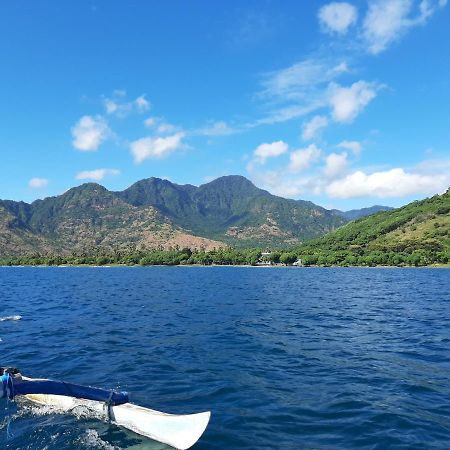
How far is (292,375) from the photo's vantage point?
27.9 meters

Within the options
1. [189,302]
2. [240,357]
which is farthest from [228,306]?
[240,357]

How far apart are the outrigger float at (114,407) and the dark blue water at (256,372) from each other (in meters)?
0.56

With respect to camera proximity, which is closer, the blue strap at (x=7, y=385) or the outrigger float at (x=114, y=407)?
the outrigger float at (x=114, y=407)

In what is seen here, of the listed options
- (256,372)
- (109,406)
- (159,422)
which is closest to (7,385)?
(109,406)

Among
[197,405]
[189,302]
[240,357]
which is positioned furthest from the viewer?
[189,302]

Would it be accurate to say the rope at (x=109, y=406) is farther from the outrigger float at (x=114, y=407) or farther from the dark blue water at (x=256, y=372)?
the dark blue water at (x=256, y=372)

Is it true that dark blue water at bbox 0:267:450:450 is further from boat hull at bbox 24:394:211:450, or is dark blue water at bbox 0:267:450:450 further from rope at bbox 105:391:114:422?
rope at bbox 105:391:114:422

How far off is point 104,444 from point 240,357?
53.4 ft

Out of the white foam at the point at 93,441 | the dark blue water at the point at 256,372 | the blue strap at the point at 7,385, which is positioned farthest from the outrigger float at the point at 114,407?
the white foam at the point at 93,441

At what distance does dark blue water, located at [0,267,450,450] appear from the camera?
62.2 feet

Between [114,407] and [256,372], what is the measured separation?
1163 centimetres

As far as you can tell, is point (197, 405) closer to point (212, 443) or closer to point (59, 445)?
point (212, 443)

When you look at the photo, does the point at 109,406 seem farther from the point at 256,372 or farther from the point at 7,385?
the point at 256,372

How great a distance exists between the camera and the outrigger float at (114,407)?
17562 mm
